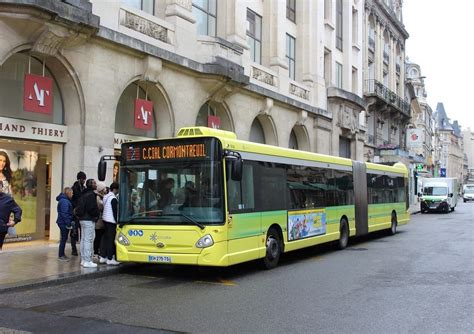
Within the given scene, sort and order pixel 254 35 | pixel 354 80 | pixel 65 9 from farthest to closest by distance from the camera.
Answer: pixel 354 80 → pixel 254 35 → pixel 65 9

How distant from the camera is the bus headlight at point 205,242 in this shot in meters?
9.48

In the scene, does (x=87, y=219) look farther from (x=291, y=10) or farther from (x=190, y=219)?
(x=291, y=10)

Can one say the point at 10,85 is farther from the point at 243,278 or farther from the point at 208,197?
the point at 243,278

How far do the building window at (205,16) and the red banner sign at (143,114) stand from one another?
202 inches

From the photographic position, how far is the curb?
333 inches

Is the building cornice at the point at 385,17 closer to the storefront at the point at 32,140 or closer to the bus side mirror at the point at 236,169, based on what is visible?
the storefront at the point at 32,140

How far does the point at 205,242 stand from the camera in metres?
9.49

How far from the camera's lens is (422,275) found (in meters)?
10.4

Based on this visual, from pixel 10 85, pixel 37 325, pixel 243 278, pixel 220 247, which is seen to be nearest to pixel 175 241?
pixel 220 247

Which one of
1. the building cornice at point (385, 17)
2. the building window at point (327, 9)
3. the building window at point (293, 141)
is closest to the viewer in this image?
the building window at point (293, 141)

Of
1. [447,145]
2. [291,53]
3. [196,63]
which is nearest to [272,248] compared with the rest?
[196,63]

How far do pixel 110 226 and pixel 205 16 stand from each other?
40.5 ft

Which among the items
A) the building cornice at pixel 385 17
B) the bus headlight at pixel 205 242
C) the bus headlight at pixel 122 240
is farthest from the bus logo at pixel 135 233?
the building cornice at pixel 385 17

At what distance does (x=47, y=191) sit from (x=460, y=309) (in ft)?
38.2
